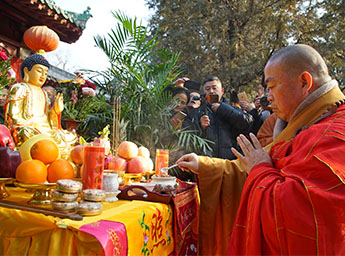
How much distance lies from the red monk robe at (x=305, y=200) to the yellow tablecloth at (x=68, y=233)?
0.41m

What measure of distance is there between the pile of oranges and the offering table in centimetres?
15

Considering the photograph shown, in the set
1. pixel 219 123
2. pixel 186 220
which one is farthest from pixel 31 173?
pixel 219 123

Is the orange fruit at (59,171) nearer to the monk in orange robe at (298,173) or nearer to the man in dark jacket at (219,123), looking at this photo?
the monk in orange robe at (298,173)

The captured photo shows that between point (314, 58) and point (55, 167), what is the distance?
4.16ft

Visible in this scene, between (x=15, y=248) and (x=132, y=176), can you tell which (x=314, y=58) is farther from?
(x=15, y=248)

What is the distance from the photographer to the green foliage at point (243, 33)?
944cm

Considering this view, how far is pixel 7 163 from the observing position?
113 cm

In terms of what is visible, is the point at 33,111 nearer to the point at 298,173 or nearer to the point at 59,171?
the point at 59,171

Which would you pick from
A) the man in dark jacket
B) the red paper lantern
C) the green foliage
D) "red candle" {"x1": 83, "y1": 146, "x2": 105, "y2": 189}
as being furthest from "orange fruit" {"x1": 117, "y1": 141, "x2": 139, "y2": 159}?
the green foliage

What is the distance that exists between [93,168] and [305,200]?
854mm

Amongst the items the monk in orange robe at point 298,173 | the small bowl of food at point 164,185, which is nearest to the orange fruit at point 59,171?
the small bowl of food at point 164,185

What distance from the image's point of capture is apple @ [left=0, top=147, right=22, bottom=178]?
1.13m

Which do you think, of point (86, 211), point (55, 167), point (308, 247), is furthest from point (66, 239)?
point (308, 247)

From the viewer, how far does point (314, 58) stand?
1.26 meters
